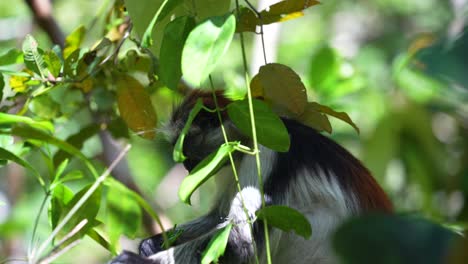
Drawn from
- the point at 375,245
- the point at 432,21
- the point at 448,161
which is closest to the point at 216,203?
the point at 448,161

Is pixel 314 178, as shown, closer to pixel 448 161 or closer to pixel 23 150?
pixel 23 150

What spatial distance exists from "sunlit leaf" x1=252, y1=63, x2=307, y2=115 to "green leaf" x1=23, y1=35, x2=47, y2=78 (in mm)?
894

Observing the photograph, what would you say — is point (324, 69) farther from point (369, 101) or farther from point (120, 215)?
point (120, 215)

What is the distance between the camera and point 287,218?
2441mm

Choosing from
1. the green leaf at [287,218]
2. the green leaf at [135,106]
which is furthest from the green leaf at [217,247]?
the green leaf at [135,106]

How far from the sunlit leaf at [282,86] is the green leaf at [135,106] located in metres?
0.74

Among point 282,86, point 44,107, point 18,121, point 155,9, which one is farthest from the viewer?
point 44,107

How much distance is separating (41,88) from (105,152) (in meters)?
1.82

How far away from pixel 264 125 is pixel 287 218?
306 millimetres

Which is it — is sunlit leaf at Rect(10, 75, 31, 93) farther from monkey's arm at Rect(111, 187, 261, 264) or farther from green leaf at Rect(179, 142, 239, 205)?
green leaf at Rect(179, 142, 239, 205)

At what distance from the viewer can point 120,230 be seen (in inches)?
136

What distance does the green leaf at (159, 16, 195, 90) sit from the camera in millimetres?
2510

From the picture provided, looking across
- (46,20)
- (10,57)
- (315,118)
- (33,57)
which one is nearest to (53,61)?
(33,57)

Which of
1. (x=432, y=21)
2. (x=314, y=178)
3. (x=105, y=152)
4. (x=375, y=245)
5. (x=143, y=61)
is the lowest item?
(x=432, y=21)
